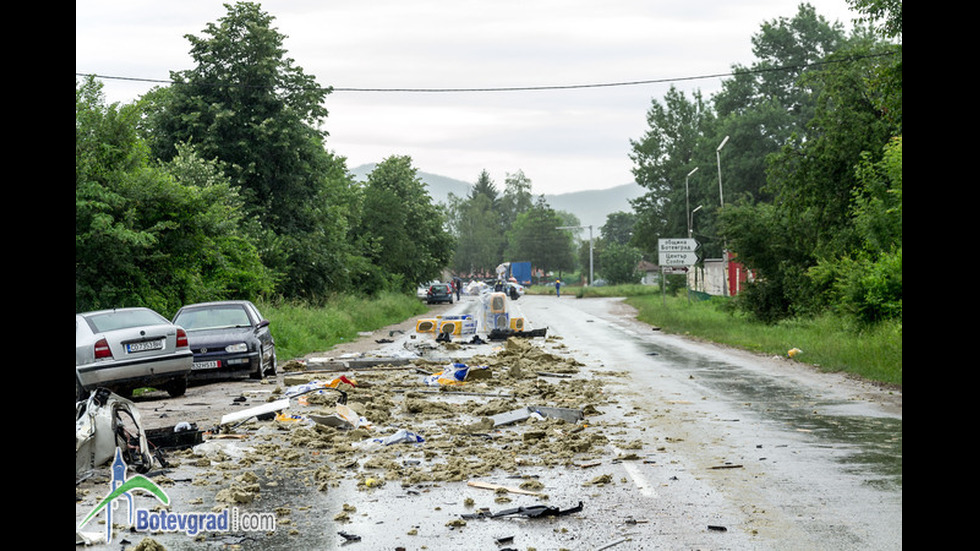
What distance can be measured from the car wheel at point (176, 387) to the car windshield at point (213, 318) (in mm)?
2916

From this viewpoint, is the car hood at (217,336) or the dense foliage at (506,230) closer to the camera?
the car hood at (217,336)

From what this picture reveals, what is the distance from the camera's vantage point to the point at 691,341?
31.0 m

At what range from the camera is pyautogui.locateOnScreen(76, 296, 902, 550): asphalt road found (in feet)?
21.7

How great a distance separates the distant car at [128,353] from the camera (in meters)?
14.6

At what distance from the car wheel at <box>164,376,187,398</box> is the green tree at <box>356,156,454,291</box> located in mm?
42837

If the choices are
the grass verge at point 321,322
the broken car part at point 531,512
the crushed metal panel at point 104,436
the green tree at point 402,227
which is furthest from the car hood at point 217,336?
the green tree at point 402,227

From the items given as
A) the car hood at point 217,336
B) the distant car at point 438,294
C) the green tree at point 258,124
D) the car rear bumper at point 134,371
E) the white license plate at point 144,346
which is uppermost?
the green tree at point 258,124

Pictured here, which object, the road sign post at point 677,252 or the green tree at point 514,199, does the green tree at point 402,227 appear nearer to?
the road sign post at point 677,252

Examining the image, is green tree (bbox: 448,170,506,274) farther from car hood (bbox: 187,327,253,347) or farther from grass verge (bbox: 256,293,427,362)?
car hood (bbox: 187,327,253,347)

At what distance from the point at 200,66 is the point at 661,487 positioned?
114ft

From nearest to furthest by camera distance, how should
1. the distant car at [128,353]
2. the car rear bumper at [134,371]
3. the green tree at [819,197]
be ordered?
the car rear bumper at [134,371] < the distant car at [128,353] < the green tree at [819,197]

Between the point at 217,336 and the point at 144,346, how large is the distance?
10.8 feet

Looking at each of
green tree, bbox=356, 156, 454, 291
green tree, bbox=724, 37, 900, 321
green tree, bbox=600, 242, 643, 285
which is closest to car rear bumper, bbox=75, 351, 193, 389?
green tree, bbox=724, 37, 900, 321

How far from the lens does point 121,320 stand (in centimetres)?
1598
